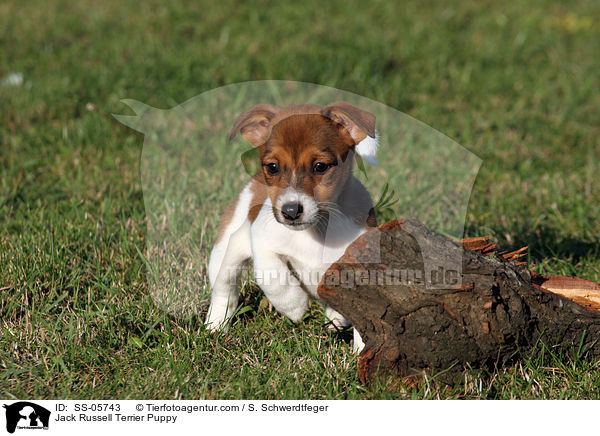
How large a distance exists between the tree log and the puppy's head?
34 centimetres

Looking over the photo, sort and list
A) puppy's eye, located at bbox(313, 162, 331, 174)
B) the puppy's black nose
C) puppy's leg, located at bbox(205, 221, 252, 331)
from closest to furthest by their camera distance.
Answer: the puppy's black nose < puppy's eye, located at bbox(313, 162, 331, 174) < puppy's leg, located at bbox(205, 221, 252, 331)

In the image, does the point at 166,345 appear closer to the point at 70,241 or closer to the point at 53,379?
the point at 53,379

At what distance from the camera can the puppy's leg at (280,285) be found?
12.0ft

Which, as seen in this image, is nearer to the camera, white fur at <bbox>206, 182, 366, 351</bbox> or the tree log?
the tree log

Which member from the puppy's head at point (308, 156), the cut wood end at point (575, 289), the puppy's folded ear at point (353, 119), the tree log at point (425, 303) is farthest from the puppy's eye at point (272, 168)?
the cut wood end at point (575, 289)

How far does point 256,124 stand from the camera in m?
3.68

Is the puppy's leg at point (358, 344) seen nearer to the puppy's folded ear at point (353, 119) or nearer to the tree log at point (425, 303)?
the tree log at point (425, 303)
